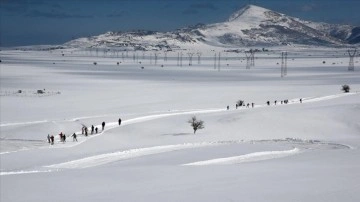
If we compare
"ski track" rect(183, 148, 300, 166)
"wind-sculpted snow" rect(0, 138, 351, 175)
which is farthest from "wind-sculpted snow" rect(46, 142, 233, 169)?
"ski track" rect(183, 148, 300, 166)

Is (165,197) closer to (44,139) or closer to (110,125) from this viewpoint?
(44,139)

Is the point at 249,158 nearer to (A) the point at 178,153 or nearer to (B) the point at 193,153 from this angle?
(B) the point at 193,153

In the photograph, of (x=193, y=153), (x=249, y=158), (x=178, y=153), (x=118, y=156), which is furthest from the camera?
(x=118, y=156)

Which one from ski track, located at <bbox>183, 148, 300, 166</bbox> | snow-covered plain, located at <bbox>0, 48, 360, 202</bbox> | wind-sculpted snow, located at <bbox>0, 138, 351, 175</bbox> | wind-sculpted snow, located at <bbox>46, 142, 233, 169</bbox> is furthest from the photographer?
wind-sculpted snow, located at <bbox>46, 142, 233, 169</bbox>

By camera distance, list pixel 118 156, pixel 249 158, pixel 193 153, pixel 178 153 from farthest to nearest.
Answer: pixel 118 156
pixel 178 153
pixel 193 153
pixel 249 158

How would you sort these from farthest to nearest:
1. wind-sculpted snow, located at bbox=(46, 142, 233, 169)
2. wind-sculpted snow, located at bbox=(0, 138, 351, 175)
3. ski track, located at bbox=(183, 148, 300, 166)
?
wind-sculpted snow, located at bbox=(46, 142, 233, 169) < wind-sculpted snow, located at bbox=(0, 138, 351, 175) < ski track, located at bbox=(183, 148, 300, 166)

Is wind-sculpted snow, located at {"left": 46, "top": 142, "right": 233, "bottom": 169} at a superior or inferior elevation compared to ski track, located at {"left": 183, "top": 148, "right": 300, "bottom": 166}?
inferior

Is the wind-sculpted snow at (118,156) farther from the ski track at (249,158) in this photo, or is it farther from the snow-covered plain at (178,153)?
the ski track at (249,158)

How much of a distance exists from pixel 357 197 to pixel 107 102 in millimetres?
41289

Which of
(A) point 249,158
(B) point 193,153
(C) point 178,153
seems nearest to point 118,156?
(C) point 178,153

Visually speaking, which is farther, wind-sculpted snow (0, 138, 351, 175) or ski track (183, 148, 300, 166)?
wind-sculpted snow (0, 138, 351, 175)

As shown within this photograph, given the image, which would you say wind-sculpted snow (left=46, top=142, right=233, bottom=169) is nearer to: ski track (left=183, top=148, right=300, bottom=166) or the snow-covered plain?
the snow-covered plain

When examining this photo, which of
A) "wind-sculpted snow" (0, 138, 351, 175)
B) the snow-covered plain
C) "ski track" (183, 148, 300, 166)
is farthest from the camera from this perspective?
"wind-sculpted snow" (0, 138, 351, 175)

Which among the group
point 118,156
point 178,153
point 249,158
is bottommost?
point 118,156
